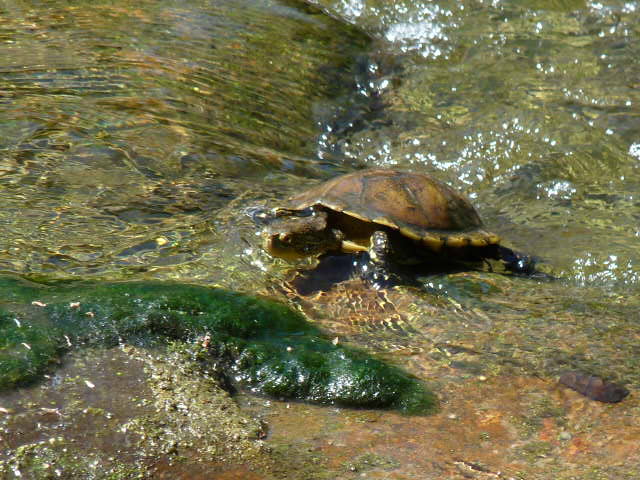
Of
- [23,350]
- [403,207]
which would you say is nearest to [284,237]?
[403,207]

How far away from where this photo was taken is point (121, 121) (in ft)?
22.8

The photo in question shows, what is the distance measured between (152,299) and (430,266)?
2.41 metres

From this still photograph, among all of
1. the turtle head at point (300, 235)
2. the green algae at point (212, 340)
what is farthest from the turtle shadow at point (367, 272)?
the green algae at point (212, 340)

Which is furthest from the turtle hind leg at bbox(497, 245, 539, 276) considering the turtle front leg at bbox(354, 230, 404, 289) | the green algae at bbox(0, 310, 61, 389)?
the green algae at bbox(0, 310, 61, 389)

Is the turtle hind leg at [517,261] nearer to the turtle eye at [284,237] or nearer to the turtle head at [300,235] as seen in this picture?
the turtle head at [300,235]

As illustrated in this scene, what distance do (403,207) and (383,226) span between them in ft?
0.65

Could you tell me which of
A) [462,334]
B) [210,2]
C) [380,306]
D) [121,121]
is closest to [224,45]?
[210,2]

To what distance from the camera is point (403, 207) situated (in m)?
5.71

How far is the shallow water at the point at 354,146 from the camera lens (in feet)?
15.6

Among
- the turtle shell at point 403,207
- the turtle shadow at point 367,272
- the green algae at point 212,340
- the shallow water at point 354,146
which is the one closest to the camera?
the green algae at point 212,340

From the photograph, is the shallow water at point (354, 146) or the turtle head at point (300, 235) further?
the turtle head at point (300, 235)

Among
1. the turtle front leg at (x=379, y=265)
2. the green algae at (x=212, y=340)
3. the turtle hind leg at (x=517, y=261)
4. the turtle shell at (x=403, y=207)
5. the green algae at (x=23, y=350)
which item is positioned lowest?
the green algae at (x=23, y=350)

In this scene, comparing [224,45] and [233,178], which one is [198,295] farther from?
[224,45]

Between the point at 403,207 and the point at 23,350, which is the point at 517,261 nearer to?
the point at 403,207
